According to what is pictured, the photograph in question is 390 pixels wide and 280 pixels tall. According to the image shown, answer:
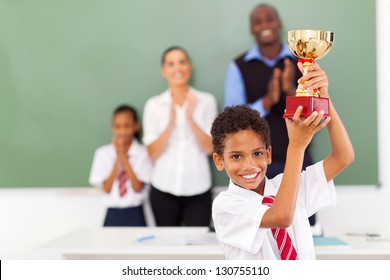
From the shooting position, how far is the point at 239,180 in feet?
4.36

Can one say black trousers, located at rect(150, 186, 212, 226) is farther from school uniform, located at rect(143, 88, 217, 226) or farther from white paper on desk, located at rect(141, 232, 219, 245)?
white paper on desk, located at rect(141, 232, 219, 245)

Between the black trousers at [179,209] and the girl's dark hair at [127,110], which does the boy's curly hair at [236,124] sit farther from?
the girl's dark hair at [127,110]

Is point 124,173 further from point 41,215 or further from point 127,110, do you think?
point 41,215

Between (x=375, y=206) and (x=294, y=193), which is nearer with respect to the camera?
(x=294, y=193)

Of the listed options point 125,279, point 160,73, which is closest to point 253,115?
point 125,279

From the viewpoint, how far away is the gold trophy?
1245 millimetres

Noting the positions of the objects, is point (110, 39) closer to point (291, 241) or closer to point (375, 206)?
point (375, 206)

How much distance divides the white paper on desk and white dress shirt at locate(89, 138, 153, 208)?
1.13 m

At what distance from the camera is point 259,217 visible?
4.25ft

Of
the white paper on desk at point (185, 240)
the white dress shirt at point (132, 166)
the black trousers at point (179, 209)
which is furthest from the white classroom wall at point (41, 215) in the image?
the white paper on desk at point (185, 240)

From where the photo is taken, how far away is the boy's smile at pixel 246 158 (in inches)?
51.4

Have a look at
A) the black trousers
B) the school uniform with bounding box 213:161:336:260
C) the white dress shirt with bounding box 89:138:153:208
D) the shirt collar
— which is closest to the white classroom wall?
→ the white dress shirt with bounding box 89:138:153:208

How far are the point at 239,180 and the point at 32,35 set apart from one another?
2.93 metres

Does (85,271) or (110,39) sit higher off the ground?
(110,39)
